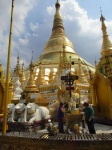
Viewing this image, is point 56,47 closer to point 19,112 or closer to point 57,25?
point 57,25

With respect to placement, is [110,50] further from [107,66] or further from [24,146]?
[24,146]

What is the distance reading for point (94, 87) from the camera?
12328mm

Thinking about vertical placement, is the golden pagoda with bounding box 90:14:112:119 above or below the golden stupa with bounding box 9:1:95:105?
below

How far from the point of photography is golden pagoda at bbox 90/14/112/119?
1046 cm

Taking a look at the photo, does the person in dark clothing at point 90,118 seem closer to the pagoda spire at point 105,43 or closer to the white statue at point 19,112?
the white statue at point 19,112

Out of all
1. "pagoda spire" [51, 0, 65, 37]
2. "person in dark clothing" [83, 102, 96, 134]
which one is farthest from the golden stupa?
"person in dark clothing" [83, 102, 96, 134]

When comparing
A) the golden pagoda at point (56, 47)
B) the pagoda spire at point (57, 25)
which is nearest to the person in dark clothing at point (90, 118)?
the golden pagoda at point (56, 47)

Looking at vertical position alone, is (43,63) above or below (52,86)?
above

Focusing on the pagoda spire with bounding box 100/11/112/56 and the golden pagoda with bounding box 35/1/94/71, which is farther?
the golden pagoda with bounding box 35/1/94/71

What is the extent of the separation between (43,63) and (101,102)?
2387 cm

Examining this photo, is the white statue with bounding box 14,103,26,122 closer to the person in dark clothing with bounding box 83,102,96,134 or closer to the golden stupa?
the person in dark clothing with bounding box 83,102,96,134

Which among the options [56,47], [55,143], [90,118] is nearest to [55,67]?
[56,47]

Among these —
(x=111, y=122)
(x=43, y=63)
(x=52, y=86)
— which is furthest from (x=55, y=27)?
(x=111, y=122)

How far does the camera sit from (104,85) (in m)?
11.2
